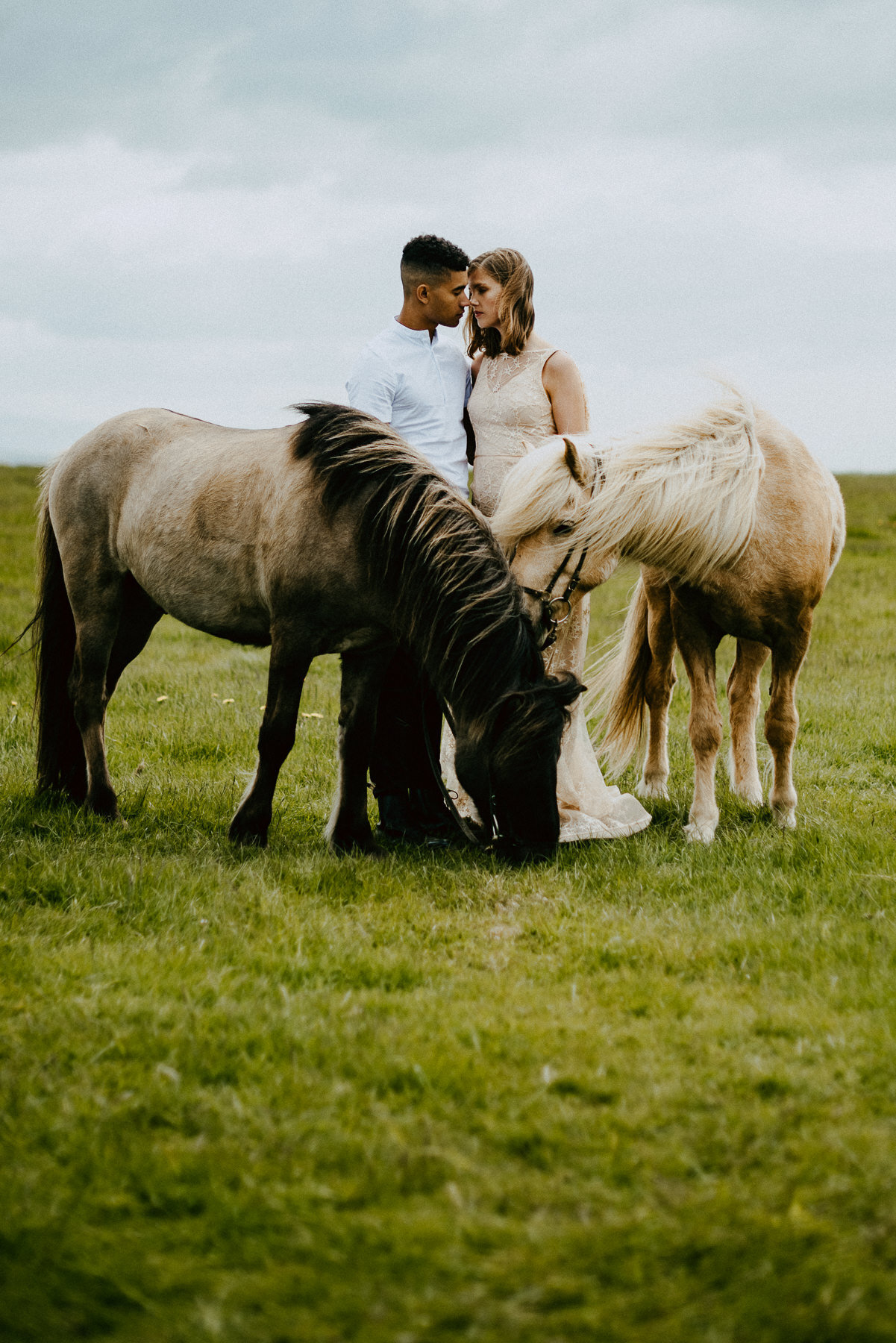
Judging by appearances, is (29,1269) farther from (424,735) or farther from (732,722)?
(732,722)

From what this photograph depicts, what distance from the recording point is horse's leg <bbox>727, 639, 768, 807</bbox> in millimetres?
5762

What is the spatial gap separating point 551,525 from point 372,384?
3.94 ft

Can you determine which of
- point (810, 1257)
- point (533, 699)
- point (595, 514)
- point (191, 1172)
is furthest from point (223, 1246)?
point (595, 514)

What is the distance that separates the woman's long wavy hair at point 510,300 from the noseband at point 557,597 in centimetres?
86

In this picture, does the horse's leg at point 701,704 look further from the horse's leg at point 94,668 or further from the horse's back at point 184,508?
the horse's leg at point 94,668

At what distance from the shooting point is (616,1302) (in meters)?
1.90

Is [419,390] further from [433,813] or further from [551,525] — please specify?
[433,813]

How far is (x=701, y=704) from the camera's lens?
5.25m

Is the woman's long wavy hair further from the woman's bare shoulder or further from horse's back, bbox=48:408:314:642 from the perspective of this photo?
horse's back, bbox=48:408:314:642

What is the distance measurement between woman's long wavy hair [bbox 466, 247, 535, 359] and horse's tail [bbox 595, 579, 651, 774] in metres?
1.81

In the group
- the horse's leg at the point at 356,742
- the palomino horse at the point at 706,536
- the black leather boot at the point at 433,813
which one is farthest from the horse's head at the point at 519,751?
the black leather boot at the point at 433,813

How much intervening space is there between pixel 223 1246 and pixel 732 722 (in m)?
4.35

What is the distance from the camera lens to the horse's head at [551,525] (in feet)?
14.4

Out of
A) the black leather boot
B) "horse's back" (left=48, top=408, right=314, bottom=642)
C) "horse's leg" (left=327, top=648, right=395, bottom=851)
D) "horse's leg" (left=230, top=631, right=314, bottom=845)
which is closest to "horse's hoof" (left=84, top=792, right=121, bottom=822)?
"horse's leg" (left=230, top=631, right=314, bottom=845)
